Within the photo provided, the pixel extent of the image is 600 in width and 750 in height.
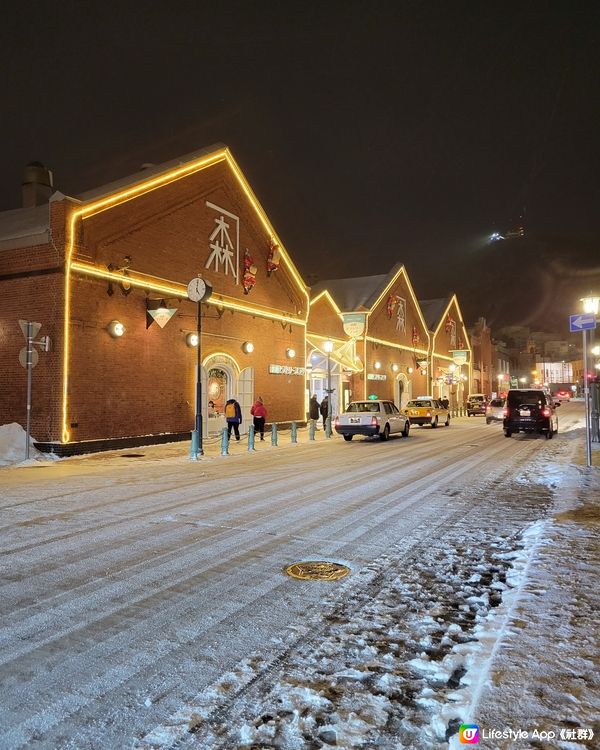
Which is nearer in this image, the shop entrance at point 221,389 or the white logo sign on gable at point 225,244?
the shop entrance at point 221,389

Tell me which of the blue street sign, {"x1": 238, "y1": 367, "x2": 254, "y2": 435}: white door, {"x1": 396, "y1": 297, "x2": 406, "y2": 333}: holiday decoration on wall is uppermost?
{"x1": 396, "y1": 297, "x2": 406, "y2": 333}: holiday decoration on wall

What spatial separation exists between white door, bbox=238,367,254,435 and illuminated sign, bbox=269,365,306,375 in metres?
1.82

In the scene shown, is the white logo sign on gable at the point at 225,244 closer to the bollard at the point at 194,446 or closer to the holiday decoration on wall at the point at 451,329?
the bollard at the point at 194,446

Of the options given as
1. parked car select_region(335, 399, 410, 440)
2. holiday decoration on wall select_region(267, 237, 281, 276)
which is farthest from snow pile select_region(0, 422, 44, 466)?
holiday decoration on wall select_region(267, 237, 281, 276)

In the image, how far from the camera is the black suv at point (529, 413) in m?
23.5

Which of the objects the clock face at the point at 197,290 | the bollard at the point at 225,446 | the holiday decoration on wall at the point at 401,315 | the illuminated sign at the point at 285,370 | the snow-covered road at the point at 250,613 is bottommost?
the snow-covered road at the point at 250,613

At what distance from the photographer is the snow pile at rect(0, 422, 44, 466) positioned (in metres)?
15.2

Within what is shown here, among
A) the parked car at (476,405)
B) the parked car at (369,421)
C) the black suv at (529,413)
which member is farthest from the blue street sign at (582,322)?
the parked car at (476,405)

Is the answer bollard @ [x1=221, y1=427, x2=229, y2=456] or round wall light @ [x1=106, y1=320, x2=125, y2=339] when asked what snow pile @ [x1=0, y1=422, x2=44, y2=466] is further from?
bollard @ [x1=221, y1=427, x2=229, y2=456]

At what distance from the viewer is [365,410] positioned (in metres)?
23.4

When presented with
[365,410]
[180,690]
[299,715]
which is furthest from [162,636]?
[365,410]

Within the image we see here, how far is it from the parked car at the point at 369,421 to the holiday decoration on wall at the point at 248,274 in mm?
7389

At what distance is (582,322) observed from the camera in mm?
12930

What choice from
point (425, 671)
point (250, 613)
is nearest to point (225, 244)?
point (250, 613)
